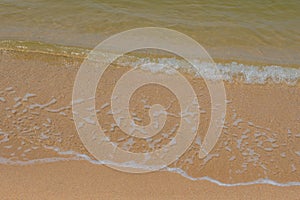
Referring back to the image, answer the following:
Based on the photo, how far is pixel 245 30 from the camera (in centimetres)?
506

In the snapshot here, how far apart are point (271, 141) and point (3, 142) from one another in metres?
1.91

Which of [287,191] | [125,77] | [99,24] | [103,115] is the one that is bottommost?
[287,191]

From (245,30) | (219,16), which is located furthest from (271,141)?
(219,16)

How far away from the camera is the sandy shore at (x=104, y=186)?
8.14 ft

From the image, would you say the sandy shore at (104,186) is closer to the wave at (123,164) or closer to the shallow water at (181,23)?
the wave at (123,164)

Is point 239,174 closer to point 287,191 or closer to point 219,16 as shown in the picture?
point 287,191

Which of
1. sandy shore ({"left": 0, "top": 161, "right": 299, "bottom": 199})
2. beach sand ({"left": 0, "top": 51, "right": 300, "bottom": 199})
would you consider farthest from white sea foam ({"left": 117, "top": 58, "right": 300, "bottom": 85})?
sandy shore ({"left": 0, "top": 161, "right": 299, "bottom": 199})

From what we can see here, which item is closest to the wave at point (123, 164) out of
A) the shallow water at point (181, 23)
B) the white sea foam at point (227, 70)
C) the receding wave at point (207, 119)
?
the receding wave at point (207, 119)

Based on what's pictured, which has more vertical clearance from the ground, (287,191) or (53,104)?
(53,104)

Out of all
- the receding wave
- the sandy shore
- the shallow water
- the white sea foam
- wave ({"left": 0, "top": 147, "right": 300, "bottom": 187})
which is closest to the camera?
the sandy shore

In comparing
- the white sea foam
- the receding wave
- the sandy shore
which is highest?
the white sea foam

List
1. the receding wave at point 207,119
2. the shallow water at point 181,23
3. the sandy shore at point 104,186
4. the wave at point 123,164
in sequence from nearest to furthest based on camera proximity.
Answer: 1. the sandy shore at point 104,186
2. the wave at point 123,164
3. the receding wave at point 207,119
4. the shallow water at point 181,23

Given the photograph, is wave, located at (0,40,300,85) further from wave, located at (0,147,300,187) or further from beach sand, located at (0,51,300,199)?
wave, located at (0,147,300,187)

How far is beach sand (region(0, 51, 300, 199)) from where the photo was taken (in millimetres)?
2553
